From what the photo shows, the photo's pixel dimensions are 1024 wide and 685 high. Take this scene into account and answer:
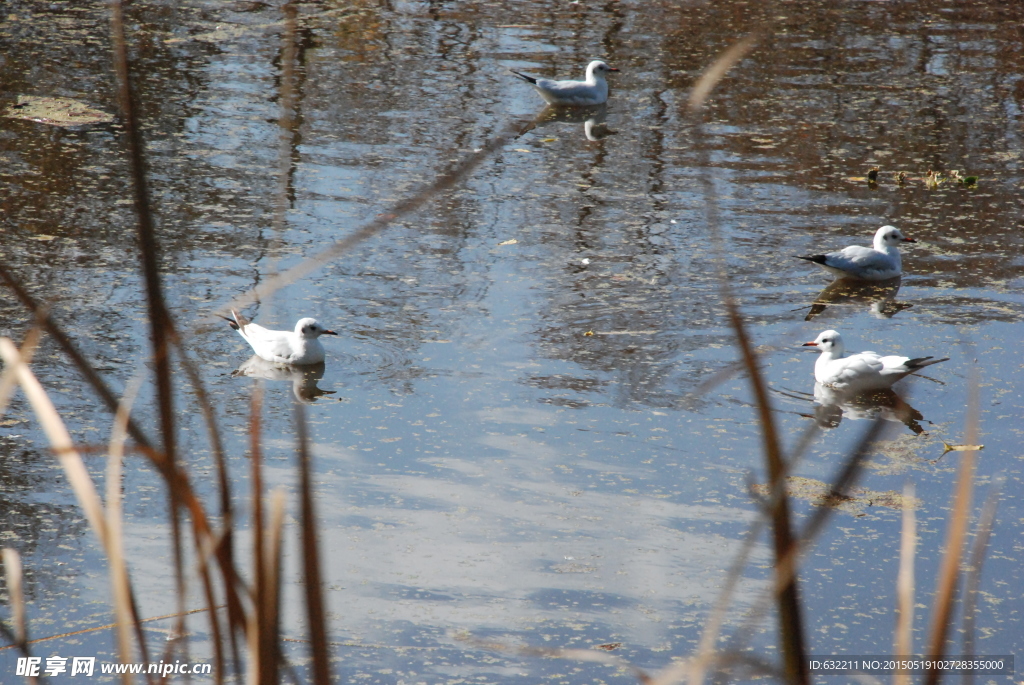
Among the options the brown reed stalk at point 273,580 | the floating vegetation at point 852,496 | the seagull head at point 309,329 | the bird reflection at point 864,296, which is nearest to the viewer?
the brown reed stalk at point 273,580

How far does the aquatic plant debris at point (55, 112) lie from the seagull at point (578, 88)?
3.80m

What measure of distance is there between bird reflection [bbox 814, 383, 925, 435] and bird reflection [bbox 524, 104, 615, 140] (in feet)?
16.1

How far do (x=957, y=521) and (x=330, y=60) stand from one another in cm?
1086

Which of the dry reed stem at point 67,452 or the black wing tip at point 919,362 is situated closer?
the dry reed stem at point 67,452

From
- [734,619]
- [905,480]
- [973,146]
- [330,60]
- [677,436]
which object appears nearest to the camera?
[734,619]

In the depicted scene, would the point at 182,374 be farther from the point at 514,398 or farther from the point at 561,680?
the point at 561,680

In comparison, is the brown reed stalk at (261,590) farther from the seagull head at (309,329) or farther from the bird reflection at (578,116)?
the bird reflection at (578,116)

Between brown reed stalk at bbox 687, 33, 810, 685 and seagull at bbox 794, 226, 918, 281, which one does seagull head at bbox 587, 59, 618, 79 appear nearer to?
seagull at bbox 794, 226, 918, 281

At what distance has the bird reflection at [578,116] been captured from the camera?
9.95 metres

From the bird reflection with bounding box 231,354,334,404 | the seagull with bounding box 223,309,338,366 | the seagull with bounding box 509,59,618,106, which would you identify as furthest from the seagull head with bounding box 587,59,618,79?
the bird reflection with bounding box 231,354,334,404

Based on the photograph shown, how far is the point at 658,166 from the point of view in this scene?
8.71 meters

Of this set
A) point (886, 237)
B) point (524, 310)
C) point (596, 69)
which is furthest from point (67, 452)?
point (596, 69)

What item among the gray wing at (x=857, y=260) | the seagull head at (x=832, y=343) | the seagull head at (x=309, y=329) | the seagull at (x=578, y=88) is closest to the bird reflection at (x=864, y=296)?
the gray wing at (x=857, y=260)

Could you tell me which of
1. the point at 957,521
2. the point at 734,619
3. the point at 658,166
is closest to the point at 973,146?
the point at 658,166
